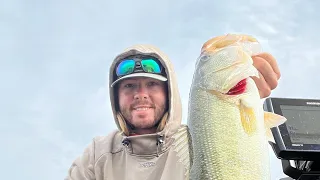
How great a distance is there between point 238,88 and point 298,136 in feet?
4.32

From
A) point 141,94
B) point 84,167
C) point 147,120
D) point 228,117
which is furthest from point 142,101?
point 228,117

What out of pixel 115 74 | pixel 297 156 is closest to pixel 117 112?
pixel 115 74


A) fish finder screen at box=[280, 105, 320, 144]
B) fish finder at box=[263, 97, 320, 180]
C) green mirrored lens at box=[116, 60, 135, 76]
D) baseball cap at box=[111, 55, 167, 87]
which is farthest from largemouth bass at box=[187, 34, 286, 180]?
green mirrored lens at box=[116, 60, 135, 76]

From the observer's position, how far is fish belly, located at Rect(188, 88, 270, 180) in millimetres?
2826

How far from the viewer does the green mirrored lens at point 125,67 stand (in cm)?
523

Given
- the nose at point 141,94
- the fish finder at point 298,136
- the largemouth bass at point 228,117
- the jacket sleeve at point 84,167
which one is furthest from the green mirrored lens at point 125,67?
the largemouth bass at point 228,117

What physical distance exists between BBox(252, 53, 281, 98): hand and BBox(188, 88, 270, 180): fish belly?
0.71 meters

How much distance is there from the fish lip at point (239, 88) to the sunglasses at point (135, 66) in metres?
2.14

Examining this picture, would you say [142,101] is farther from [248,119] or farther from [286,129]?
[248,119]

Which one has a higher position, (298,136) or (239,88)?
(239,88)

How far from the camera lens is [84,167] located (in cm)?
496

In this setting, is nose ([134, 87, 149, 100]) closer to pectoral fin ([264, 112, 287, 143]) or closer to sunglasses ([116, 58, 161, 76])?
sunglasses ([116, 58, 161, 76])

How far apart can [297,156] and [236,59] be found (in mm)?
1327

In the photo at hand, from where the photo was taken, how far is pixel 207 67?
129 inches
